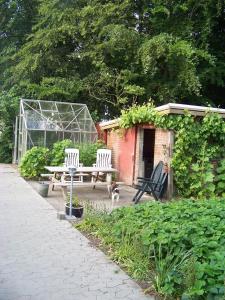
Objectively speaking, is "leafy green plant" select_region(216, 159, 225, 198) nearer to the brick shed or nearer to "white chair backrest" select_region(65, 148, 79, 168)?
the brick shed

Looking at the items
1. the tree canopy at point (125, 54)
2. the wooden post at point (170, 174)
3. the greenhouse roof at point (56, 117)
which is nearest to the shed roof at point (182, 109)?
the wooden post at point (170, 174)

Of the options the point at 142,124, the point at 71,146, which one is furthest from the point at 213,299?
the point at 71,146

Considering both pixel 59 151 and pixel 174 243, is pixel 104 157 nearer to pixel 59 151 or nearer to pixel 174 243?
pixel 59 151

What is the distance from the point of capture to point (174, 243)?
480 centimetres

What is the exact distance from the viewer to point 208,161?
1096cm

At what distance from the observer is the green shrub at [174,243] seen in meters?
3.95

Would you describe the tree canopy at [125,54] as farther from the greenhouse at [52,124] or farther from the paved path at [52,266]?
the paved path at [52,266]

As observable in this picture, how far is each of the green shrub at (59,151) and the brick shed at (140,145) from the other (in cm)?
167

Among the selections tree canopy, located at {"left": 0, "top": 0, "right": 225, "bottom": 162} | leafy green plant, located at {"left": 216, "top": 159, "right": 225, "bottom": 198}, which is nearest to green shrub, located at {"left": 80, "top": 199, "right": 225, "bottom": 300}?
leafy green plant, located at {"left": 216, "top": 159, "right": 225, "bottom": 198}

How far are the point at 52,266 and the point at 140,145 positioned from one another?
8.24m

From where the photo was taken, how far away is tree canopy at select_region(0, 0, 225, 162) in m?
16.2

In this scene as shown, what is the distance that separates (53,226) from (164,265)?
326 cm

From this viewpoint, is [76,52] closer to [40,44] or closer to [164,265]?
[40,44]

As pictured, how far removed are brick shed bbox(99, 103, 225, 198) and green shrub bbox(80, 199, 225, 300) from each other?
13.8 ft
